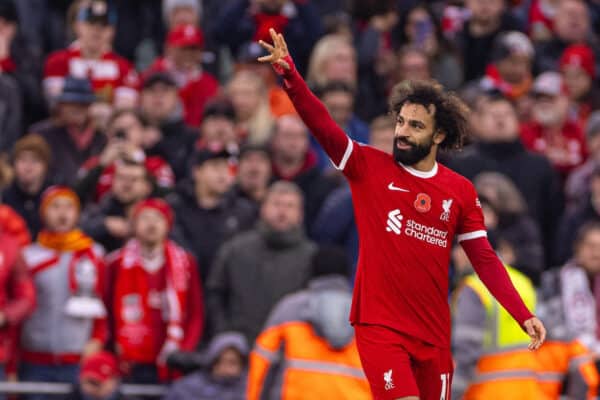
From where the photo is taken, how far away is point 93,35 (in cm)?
1420

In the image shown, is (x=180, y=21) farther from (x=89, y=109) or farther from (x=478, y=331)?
(x=478, y=331)

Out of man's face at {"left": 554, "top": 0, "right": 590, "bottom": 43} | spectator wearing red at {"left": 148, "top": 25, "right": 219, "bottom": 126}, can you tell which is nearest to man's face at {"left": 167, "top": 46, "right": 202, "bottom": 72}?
spectator wearing red at {"left": 148, "top": 25, "right": 219, "bottom": 126}

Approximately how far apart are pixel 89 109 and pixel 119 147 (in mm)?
1153

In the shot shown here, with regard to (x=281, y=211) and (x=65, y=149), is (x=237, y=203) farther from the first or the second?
(x=65, y=149)

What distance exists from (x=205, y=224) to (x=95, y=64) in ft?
9.18

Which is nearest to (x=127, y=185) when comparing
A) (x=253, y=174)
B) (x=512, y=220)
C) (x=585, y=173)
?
(x=253, y=174)

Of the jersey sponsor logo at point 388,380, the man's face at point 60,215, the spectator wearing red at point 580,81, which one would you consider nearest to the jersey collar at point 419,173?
the jersey sponsor logo at point 388,380

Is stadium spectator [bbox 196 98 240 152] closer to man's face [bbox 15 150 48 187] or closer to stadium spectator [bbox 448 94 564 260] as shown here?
man's face [bbox 15 150 48 187]

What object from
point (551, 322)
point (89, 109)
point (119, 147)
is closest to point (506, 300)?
point (551, 322)

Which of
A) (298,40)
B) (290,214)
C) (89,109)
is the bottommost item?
(290,214)

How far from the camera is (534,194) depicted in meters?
13.4

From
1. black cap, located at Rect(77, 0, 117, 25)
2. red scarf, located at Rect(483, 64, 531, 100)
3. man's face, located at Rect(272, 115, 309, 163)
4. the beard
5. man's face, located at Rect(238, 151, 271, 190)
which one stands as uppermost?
black cap, located at Rect(77, 0, 117, 25)

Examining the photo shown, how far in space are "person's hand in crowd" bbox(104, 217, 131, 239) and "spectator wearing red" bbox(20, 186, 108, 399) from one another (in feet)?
0.93

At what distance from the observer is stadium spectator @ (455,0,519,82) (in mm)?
16156
